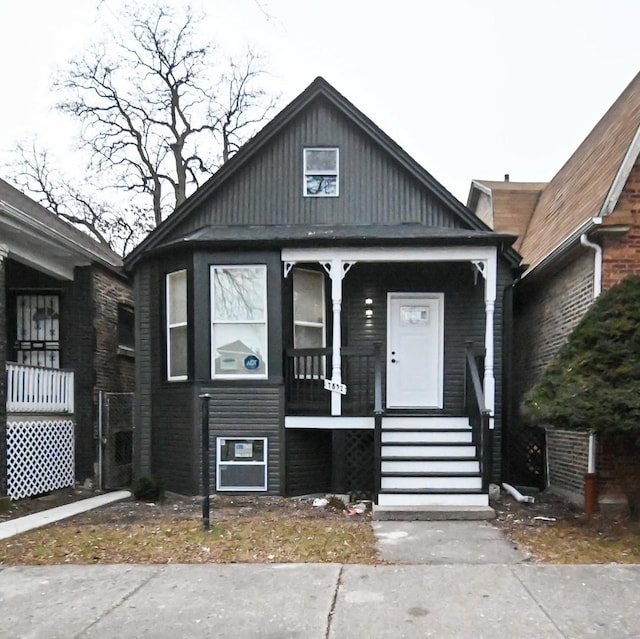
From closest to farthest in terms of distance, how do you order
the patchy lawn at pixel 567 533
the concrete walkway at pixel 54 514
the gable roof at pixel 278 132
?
the patchy lawn at pixel 567 533
the concrete walkway at pixel 54 514
the gable roof at pixel 278 132

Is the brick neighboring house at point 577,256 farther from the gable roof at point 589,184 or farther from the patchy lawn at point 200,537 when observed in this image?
the patchy lawn at point 200,537

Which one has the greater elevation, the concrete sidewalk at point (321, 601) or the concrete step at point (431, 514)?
the concrete sidewalk at point (321, 601)

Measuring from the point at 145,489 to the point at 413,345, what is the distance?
15.1 ft

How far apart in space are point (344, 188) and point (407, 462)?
4346 millimetres

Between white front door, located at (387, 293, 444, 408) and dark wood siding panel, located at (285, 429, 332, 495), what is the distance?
138 cm

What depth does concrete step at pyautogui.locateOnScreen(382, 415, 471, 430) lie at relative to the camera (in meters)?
8.34

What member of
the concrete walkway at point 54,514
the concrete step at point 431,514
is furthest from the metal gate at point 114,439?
the concrete step at point 431,514

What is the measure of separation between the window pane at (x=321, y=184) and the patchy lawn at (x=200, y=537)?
4763 millimetres

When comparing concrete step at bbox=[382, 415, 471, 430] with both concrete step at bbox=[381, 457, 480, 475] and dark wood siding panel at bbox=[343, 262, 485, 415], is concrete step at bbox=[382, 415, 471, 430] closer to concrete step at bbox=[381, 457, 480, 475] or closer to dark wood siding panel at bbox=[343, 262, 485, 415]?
concrete step at bbox=[381, 457, 480, 475]

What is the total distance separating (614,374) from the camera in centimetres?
612

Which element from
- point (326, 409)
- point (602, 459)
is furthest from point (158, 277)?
point (602, 459)

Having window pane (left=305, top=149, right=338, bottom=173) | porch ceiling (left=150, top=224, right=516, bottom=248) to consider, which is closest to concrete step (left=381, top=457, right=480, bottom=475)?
porch ceiling (left=150, top=224, right=516, bottom=248)

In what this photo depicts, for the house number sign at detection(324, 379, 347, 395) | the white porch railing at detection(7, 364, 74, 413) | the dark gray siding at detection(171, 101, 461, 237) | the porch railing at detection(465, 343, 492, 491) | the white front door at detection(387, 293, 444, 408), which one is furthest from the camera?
the white front door at detection(387, 293, 444, 408)

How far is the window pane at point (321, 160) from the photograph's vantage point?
9.63 m
